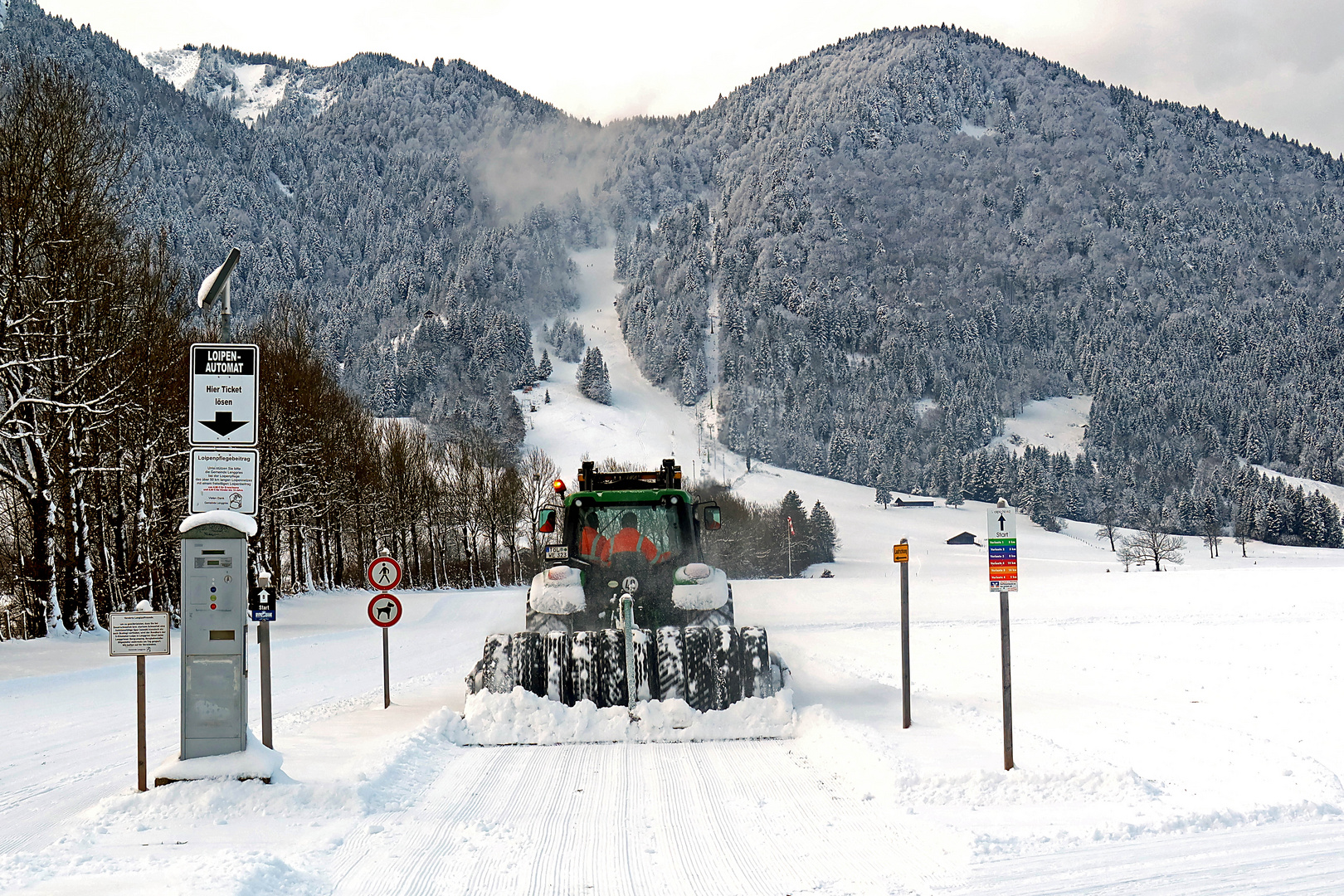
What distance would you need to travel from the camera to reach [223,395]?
6754 millimetres

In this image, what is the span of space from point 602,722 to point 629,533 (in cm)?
257

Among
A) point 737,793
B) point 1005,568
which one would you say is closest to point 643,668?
point 737,793

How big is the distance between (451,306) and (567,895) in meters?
199

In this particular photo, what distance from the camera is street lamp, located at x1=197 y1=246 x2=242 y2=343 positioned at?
7027 millimetres

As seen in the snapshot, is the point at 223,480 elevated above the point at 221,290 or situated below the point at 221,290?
below

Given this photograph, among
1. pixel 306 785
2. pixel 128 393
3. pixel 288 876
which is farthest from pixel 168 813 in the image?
pixel 128 393

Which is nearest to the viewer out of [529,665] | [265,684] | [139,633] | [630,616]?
[139,633]

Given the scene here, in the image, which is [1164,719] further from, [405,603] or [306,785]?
[405,603]

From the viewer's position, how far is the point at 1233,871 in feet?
15.2

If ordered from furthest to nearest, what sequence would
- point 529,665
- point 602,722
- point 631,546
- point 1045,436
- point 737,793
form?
1. point 1045,436
2. point 631,546
3. point 529,665
4. point 602,722
5. point 737,793

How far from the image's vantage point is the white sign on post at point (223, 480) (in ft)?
21.9

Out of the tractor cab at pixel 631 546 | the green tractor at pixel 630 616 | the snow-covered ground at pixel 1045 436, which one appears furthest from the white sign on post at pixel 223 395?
the snow-covered ground at pixel 1045 436

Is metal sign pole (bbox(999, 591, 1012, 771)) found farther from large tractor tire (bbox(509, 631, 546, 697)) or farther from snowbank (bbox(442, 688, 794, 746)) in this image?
large tractor tire (bbox(509, 631, 546, 697))

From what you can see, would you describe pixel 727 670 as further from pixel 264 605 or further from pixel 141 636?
pixel 141 636
